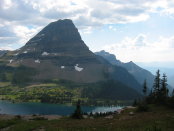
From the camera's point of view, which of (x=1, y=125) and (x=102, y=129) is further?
(x=1, y=125)

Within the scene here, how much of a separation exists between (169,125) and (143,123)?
6.74m

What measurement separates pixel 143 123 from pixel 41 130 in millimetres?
23453

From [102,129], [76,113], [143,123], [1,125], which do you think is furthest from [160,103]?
[1,125]

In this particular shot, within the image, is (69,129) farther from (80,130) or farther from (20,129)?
(20,129)

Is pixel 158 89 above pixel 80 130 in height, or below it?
above

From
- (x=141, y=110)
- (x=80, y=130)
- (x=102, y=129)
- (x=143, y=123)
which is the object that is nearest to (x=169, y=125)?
(x=143, y=123)

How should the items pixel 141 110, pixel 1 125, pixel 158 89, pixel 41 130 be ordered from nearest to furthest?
pixel 41 130
pixel 1 125
pixel 141 110
pixel 158 89

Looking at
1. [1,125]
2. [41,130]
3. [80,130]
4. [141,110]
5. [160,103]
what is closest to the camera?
[80,130]

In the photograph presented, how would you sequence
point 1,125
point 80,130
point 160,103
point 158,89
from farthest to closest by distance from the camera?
point 158,89
point 160,103
point 1,125
point 80,130

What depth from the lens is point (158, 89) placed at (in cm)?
11612

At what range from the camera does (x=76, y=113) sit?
316 feet

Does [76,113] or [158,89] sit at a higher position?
[158,89]

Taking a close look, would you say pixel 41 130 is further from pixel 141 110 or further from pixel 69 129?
pixel 141 110

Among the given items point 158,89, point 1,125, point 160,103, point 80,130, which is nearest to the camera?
point 80,130
